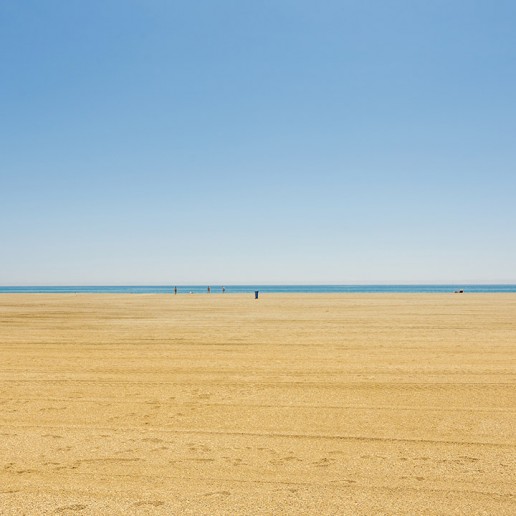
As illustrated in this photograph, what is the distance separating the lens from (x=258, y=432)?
6695 mm

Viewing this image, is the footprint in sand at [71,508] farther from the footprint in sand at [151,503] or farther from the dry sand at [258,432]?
the footprint in sand at [151,503]

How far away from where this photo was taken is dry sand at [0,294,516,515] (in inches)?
187

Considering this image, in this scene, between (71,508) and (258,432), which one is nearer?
(71,508)

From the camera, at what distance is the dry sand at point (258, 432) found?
4746 millimetres

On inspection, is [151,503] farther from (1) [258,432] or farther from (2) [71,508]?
(1) [258,432]

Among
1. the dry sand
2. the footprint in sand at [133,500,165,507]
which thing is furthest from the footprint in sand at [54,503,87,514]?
the footprint in sand at [133,500,165,507]

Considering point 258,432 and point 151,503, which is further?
point 258,432

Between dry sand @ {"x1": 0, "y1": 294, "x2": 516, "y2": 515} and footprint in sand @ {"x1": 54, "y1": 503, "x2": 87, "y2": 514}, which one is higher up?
dry sand @ {"x1": 0, "y1": 294, "x2": 516, "y2": 515}

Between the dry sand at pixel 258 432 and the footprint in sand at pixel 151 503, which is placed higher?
the dry sand at pixel 258 432

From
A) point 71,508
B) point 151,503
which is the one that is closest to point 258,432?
point 151,503

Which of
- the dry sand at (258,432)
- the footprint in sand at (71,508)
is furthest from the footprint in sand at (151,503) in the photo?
the footprint in sand at (71,508)

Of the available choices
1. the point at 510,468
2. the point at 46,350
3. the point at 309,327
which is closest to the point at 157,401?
the point at 510,468

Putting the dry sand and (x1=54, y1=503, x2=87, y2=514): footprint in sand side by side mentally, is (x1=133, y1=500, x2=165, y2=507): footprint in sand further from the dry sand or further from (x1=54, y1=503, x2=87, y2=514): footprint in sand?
(x1=54, y1=503, x2=87, y2=514): footprint in sand

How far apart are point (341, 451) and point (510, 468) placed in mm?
1917
